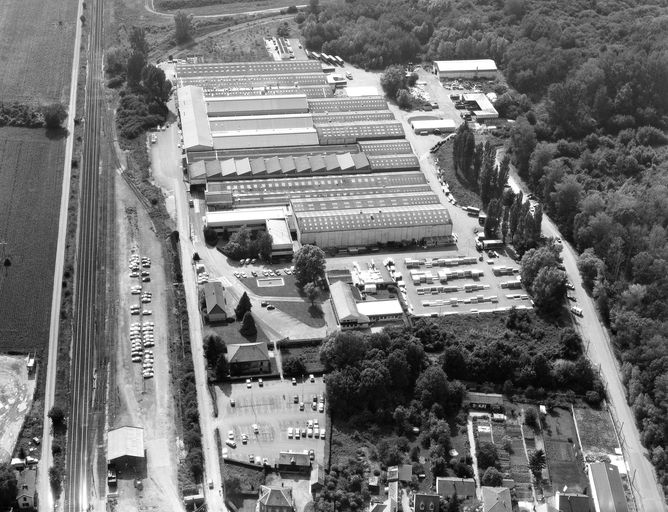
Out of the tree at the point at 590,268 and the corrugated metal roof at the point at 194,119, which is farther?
the corrugated metal roof at the point at 194,119

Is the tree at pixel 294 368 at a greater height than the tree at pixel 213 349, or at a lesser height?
lesser

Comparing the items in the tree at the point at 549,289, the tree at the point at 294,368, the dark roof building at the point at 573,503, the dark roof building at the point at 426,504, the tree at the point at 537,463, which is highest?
the tree at the point at 549,289

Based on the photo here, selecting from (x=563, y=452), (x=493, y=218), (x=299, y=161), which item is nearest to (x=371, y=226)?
(x=493, y=218)

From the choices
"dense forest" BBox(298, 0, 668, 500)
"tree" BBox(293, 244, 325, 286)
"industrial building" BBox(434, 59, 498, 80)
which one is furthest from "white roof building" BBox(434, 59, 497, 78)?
"tree" BBox(293, 244, 325, 286)

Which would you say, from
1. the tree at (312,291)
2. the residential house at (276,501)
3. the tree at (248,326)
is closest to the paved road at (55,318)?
the residential house at (276,501)

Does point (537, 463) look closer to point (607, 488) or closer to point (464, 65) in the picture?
point (607, 488)

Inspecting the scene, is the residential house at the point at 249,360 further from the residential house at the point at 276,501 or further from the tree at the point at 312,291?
the residential house at the point at 276,501

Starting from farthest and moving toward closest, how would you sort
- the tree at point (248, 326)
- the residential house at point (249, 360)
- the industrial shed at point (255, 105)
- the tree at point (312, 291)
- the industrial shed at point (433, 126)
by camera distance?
the industrial shed at point (433, 126) → the industrial shed at point (255, 105) → the tree at point (312, 291) → the tree at point (248, 326) → the residential house at point (249, 360)

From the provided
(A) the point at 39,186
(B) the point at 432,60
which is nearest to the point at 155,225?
(A) the point at 39,186

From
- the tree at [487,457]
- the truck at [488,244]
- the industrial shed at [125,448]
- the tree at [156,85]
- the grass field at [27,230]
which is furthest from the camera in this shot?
the tree at [156,85]
